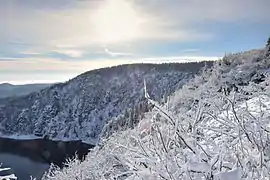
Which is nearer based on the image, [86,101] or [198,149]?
[198,149]

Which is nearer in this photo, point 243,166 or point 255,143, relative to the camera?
point 243,166

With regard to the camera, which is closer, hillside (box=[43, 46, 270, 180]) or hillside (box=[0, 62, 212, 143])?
hillside (box=[43, 46, 270, 180])

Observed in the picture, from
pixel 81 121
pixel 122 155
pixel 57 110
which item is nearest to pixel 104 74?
pixel 57 110

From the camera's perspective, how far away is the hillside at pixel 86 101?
314ft

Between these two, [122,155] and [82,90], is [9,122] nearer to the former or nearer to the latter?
[82,90]

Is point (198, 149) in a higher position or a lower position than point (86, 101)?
higher

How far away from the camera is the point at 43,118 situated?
105875 millimetres

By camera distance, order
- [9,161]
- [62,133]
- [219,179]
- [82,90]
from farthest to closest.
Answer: [82,90]
[62,133]
[9,161]
[219,179]

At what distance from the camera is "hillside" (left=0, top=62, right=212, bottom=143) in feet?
314

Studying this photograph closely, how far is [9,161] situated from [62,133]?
35769 millimetres

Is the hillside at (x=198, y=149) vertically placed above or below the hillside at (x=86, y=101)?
above

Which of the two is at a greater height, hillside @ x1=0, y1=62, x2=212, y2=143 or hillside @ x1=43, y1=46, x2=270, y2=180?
hillside @ x1=43, y1=46, x2=270, y2=180

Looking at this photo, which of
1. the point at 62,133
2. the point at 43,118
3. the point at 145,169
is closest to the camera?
the point at 145,169

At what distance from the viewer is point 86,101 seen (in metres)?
110
